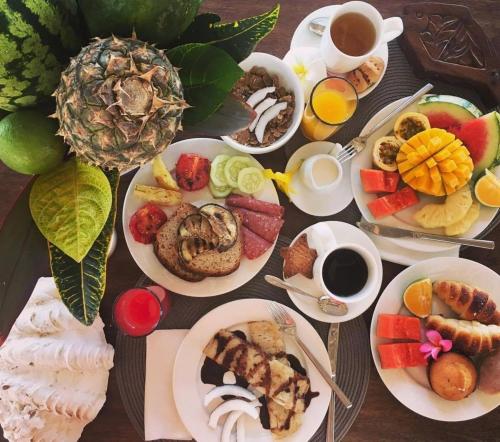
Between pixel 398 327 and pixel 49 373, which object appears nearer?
pixel 49 373

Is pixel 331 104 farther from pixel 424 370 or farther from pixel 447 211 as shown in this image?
pixel 424 370

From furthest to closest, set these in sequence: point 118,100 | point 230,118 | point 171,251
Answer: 1. point 171,251
2. point 230,118
3. point 118,100

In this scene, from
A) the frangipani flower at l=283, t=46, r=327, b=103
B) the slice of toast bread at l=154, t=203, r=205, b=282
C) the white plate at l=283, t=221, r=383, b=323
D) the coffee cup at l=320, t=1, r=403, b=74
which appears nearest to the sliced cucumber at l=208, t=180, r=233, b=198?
the slice of toast bread at l=154, t=203, r=205, b=282

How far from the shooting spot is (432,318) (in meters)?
1.36

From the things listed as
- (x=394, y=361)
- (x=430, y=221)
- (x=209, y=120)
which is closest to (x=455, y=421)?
(x=394, y=361)

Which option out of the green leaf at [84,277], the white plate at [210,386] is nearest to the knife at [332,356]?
the white plate at [210,386]

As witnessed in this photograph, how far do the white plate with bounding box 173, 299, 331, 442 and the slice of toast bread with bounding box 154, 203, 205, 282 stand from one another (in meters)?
0.12

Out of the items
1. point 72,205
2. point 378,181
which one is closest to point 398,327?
point 378,181

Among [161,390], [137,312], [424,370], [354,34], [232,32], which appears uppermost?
[232,32]

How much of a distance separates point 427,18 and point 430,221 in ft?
1.96

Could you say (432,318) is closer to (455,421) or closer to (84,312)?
(455,421)

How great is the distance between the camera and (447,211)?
1359 millimetres

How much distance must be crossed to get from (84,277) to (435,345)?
0.99 metres

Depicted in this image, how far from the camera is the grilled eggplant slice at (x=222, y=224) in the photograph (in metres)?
1.27
